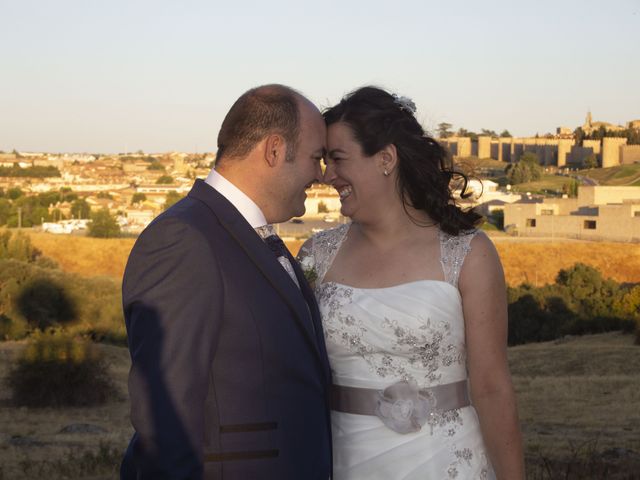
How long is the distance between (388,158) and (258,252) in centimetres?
76

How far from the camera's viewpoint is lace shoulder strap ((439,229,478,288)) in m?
2.80

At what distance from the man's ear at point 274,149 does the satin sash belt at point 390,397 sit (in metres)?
0.83

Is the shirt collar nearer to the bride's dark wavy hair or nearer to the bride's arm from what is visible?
the bride's dark wavy hair

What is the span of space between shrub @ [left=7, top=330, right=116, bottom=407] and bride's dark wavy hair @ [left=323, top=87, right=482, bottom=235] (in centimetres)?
1290

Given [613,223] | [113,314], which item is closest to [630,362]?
[113,314]

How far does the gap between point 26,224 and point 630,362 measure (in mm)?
54520

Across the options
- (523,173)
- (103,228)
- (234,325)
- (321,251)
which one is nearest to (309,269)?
(321,251)

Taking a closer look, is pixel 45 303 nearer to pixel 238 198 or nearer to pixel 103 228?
pixel 103 228

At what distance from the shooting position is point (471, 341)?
9.03ft

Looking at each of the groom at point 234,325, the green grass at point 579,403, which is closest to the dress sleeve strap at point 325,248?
the groom at point 234,325

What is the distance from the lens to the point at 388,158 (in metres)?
2.87

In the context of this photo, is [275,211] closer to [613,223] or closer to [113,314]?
[113,314]

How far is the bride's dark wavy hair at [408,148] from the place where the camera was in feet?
9.30

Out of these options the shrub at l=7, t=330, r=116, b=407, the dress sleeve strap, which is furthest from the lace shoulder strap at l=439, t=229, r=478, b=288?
the shrub at l=7, t=330, r=116, b=407
